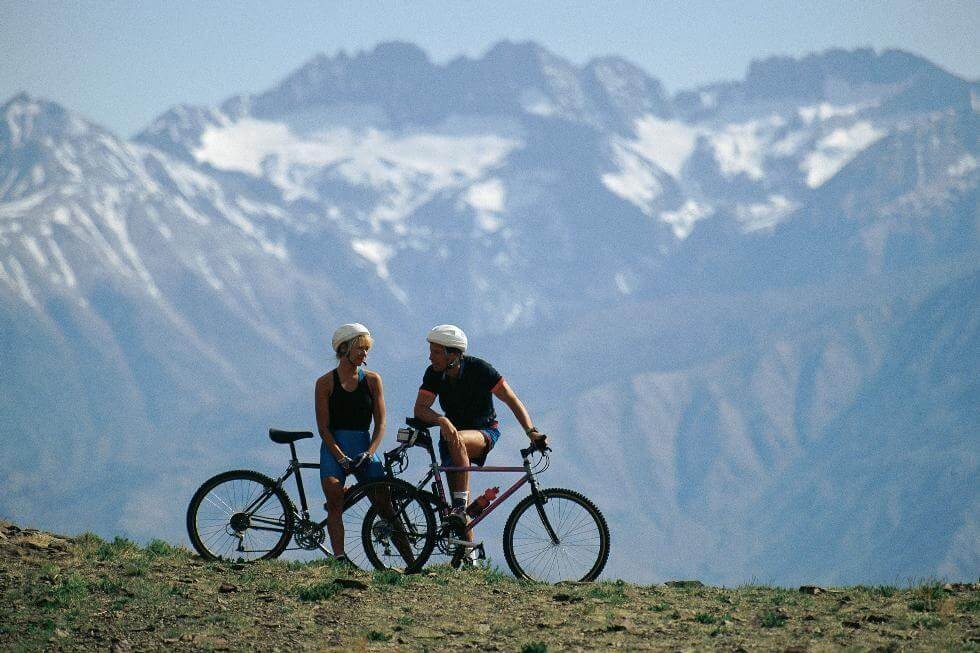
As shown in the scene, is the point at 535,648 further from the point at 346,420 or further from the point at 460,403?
the point at 346,420

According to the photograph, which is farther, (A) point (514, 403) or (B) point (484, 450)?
(B) point (484, 450)

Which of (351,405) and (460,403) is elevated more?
(460,403)

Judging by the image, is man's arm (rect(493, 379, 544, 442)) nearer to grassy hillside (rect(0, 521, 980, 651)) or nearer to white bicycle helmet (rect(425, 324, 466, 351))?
white bicycle helmet (rect(425, 324, 466, 351))

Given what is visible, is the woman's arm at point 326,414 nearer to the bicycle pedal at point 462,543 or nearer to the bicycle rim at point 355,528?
the bicycle rim at point 355,528

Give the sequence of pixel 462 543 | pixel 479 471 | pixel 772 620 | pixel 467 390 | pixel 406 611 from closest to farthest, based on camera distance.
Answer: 1. pixel 772 620
2. pixel 406 611
3. pixel 462 543
4. pixel 479 471
5. pixel 467 390

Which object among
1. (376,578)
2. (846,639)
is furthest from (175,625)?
(846,639)

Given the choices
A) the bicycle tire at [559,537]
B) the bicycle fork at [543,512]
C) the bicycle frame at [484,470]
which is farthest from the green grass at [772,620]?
the bicycle frame at [484,470]

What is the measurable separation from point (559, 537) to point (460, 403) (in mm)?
2210

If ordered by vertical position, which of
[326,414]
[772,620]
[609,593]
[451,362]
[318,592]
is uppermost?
[451,362]

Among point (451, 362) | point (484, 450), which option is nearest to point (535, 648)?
point (484, 450)

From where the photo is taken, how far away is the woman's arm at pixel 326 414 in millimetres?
17562

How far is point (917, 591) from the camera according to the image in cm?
1725

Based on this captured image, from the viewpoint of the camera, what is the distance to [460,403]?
18.1m

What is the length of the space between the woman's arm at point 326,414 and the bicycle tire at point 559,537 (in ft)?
7.54
